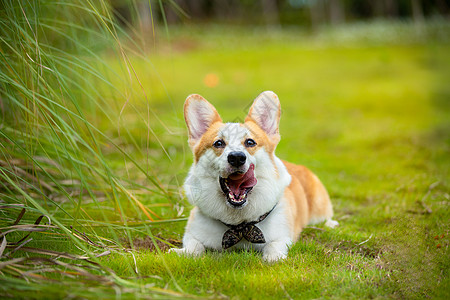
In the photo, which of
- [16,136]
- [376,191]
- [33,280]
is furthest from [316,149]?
[33,280]

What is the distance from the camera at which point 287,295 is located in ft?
7.81

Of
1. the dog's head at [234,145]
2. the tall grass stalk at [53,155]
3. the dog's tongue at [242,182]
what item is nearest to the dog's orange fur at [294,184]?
the dog's head at [234,145]

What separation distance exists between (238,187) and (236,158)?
27 cm

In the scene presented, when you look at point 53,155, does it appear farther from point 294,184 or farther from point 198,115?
point 294,184

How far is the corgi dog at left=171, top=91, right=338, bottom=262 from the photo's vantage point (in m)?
2.99

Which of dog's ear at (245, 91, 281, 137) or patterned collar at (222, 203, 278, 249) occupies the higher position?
dog's ear at (245, 91, 281, 137)

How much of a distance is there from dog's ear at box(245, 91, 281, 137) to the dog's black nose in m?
0.58

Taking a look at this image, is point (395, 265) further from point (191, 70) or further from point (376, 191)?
point (191, 70)

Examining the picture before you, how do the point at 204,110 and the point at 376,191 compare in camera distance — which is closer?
the point at 204,110

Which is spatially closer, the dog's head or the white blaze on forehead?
the dog's head

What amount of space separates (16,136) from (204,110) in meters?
1.47

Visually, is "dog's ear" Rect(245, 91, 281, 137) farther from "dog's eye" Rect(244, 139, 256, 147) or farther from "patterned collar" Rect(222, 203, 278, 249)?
"patterned collar" Rect(222, 203, 278, 249)

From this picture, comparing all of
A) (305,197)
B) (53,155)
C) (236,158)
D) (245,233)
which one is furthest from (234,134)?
(53,155)

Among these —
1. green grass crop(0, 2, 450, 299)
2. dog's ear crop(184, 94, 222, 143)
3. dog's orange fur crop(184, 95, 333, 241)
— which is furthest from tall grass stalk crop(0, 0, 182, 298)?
dog's orange fur crop(184, 95, 333, 241)
